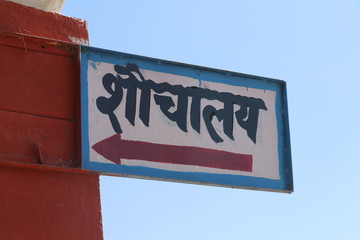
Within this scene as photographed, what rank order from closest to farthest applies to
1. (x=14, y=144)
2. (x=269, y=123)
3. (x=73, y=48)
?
(x=14, y=144) → (x=73, y=48) → (x=269, y=123)

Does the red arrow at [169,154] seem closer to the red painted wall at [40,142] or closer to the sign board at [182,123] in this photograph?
the sign board at [182,123]

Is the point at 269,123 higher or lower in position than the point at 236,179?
higher

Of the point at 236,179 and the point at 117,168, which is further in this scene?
the point at 236,179

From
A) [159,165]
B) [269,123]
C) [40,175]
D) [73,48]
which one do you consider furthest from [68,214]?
[269,123]

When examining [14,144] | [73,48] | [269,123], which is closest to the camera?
[14,144]

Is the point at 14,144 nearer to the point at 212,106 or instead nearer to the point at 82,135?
the point at 82,135

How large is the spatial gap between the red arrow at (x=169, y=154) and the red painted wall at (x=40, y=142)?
21cm

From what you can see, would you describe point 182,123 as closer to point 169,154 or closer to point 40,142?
point 169,154

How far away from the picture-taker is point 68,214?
495cm

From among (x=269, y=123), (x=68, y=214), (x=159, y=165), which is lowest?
(x=68, y=214)

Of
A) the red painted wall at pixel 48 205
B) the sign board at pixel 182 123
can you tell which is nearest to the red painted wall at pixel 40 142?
the red painted wall at pixel 48 205

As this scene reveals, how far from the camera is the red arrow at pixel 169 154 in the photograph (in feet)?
16.6

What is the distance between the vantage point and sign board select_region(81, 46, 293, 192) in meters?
5.10

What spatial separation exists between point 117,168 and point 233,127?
0.97 meters
